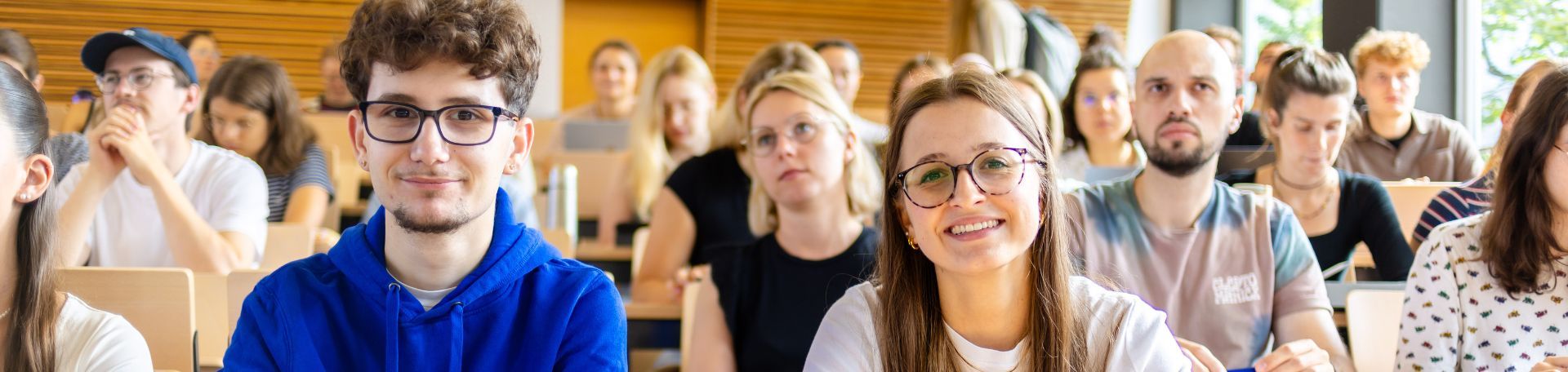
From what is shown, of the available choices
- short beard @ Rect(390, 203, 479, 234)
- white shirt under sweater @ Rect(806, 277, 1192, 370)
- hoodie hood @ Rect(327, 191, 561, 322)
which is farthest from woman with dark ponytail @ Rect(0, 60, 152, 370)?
white shirt under sweater @ Rect(806, 277, 1192, 370)

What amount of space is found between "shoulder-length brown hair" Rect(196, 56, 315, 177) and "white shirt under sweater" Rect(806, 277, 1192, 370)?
9.25 ft

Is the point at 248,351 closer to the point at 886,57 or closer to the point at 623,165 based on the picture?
the point at 623,165

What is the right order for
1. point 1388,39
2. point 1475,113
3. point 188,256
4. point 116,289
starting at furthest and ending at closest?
point 1475,113 → point 1388,39 → point 188,256 → point 116,289

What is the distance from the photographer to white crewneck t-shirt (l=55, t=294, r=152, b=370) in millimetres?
1568

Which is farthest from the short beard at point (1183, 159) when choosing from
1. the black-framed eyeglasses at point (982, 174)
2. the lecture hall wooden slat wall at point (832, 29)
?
the lecture hall wooden slat wall at point (832, 29)

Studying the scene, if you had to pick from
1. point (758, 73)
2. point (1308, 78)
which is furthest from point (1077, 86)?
point (1308, 78)

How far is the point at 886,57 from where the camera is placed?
9.71 metres

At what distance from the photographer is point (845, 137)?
267 cm

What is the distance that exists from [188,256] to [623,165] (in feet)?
6.62

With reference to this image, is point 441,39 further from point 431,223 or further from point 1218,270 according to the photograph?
point 1218,270

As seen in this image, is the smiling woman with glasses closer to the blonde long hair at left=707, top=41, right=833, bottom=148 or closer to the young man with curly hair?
the young man with curly hair

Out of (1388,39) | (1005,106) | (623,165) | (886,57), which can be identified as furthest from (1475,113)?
(886,57)

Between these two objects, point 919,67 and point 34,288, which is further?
point 919,67

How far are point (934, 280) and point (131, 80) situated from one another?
7.14ft
